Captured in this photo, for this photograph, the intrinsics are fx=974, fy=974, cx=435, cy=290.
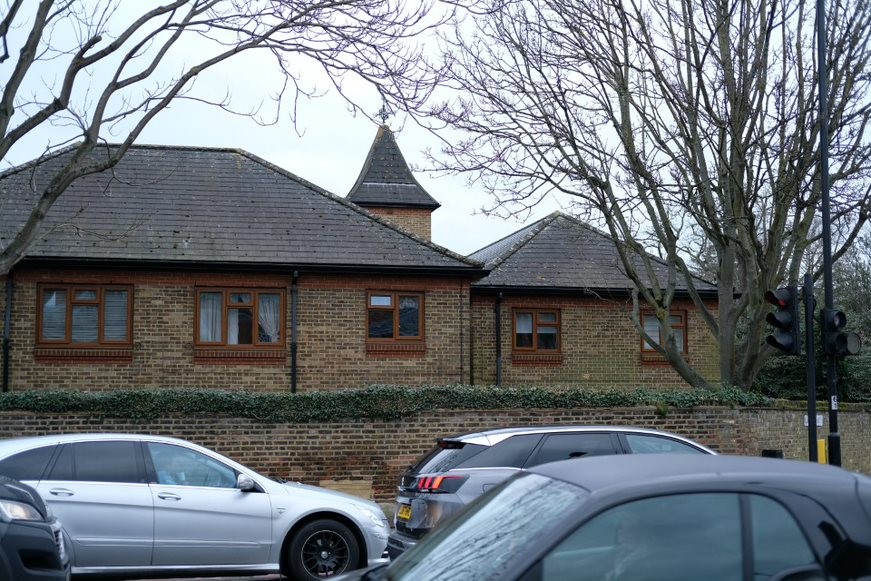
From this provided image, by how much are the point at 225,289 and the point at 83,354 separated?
3215 millimetres

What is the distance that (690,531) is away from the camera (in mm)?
3734

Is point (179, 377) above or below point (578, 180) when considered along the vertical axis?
below

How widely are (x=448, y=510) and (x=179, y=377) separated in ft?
42.7

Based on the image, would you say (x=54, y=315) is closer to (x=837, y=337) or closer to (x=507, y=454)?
(x=507, y=454)

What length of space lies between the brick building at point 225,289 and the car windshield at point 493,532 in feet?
52.3

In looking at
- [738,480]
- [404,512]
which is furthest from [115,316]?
[738,480]

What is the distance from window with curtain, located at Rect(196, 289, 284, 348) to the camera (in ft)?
68.9

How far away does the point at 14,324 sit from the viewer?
20172 mm

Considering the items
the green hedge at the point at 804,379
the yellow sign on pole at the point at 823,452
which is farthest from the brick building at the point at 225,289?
the yellow sign on pole at the point at 823,452

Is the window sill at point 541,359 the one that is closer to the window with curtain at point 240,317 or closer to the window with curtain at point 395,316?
the window with curtain at point 395,316

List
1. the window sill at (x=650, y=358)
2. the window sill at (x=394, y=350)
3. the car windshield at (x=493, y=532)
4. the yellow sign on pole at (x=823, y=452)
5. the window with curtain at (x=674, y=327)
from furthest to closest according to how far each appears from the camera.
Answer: the window with curtain at (x=674, y=327) < the window sill at (x=650, y=358) < the window sill at (x=394, y=350) < the yellow sign on pole at (x=823, y=452) < the car windshield at (x=493, y=532)

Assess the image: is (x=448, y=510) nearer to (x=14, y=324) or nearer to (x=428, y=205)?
(x=14, y=324)

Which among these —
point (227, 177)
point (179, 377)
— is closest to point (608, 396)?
point (179, 377)

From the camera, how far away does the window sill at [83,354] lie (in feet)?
66.5
